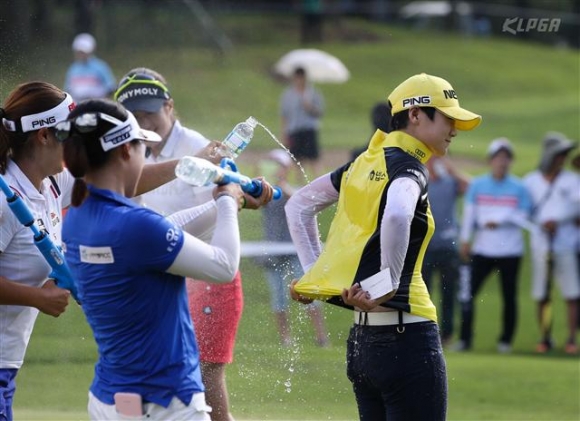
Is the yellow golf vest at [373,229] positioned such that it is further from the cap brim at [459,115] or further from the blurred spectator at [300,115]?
the blurred spectator at [300,115]

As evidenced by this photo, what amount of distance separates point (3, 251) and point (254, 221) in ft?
8.52

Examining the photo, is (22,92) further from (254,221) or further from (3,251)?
(254,221)

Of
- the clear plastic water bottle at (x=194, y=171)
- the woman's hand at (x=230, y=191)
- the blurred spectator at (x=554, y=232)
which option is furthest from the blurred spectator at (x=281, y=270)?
the blurred spectator at (x=554, y=232)

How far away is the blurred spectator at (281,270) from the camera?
692cm

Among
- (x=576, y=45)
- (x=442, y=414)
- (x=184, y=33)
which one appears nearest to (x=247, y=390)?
(x=442, y=414)

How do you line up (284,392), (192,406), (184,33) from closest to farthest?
(192,406) → (284,392) → (184,33)

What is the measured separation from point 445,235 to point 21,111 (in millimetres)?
6512

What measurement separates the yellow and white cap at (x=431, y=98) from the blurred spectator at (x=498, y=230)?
6.97 metres

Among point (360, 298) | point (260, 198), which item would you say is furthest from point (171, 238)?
point (360, 298)

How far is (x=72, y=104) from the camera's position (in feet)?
16.6

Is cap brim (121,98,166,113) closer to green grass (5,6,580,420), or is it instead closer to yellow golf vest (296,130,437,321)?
green grass (5,6,580,420)

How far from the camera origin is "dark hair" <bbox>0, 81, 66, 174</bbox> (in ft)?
16.1

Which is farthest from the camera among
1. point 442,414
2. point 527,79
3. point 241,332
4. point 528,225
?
point 527,79

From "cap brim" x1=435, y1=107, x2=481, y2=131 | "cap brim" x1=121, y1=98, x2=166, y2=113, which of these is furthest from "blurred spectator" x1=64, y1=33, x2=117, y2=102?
A: "cap brim" x1=435, y1=107, x2=481, y2=131
